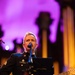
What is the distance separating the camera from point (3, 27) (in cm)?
475

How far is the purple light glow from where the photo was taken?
479 centimetres

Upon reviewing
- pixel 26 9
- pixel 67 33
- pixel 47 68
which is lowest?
pixel 47 68

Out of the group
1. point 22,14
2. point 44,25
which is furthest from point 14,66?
point 22,14

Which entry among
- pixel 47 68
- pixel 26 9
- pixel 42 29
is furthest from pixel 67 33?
pixel 47 68

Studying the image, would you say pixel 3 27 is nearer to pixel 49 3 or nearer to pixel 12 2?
pixel 12 2

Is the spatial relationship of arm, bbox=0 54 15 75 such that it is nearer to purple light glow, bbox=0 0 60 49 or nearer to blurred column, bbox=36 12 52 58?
blurred column, bbox=36 12 52 58

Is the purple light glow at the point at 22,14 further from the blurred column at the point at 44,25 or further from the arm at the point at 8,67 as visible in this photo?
the arm at the point at 8,67

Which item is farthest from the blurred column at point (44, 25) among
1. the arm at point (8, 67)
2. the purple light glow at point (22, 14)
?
the arm at point (8, 67)

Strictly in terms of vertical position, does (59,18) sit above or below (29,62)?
above

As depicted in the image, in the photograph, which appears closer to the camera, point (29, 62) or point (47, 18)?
point (29, 62)

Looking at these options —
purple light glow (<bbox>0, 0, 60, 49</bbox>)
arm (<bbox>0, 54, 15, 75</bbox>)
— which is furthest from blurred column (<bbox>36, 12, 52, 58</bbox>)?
arm (<bbox>0, 54, 15, 75</bbox>)

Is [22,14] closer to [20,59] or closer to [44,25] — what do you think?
[44,25]

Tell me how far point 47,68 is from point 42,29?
2.80m

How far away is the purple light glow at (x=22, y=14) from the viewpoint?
4.79 m
